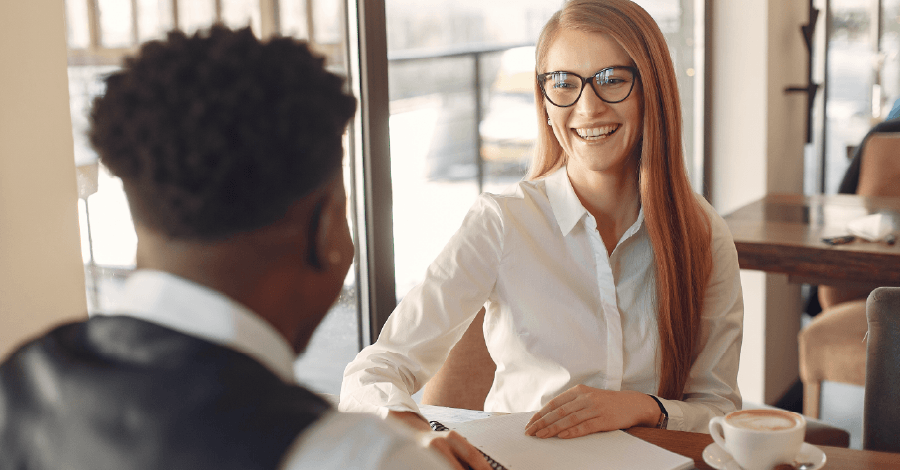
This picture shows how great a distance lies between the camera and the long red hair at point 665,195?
1362mm

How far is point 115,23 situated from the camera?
128cm

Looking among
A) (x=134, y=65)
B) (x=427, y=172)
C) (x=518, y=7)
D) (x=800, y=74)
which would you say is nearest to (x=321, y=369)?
(x=427, y=172)

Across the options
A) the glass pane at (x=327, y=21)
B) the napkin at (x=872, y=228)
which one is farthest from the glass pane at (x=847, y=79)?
the glass pane at (x=327, y=21)

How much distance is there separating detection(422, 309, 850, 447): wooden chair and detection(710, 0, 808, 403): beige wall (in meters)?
1.66

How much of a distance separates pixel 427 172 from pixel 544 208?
596 millimetres

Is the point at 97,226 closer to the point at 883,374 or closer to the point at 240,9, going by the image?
the point at 240,9

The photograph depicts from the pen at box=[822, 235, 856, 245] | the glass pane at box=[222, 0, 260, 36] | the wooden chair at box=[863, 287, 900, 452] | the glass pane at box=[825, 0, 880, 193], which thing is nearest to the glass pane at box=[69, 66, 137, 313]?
the glass pane at box=[222, 0, 260, 36]

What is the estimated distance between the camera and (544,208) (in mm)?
1493

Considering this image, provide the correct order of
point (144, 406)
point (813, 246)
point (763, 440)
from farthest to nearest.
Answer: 1. point (813, 246)
2. point (763, 440)
3. point (144, 406)

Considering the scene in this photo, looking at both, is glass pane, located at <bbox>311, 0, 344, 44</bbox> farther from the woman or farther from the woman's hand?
the woman's hand

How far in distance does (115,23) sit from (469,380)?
2.85 feet

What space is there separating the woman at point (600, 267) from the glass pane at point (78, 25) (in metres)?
0.65

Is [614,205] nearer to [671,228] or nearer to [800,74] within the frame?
[671,228]

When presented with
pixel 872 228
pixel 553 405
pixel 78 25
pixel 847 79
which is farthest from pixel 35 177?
pixel 847 79
